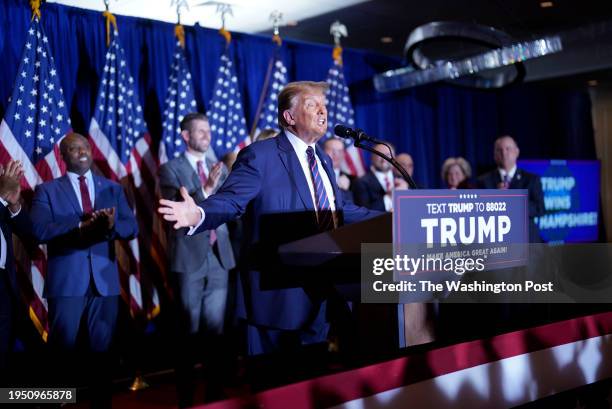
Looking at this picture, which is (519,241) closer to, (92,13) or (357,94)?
(92,13)

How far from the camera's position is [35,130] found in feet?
14.2

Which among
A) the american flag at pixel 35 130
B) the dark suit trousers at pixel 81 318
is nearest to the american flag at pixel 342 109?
the american flag at pixel 35 130

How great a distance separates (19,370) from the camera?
428 cm

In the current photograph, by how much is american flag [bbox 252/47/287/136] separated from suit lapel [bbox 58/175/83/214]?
219cm

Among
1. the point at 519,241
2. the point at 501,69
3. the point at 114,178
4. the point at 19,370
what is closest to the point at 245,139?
the point at 114,178

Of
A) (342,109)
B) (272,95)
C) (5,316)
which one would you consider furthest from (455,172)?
(5,316)

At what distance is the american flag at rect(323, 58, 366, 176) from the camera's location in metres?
6.33

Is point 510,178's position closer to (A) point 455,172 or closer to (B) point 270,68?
(A) point 455,172

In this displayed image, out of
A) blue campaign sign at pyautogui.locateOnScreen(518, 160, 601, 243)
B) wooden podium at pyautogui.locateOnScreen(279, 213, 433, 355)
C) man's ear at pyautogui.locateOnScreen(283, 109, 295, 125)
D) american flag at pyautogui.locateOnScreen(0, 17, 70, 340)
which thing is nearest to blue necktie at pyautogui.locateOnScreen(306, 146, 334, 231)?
man's ear at pyautogui.locateOnScreen(283, 109, 295, 125)

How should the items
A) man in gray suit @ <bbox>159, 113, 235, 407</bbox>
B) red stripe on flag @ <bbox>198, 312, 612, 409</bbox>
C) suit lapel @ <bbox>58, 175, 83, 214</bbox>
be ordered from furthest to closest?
1. man in gray suit @ <bbox>159, 113, 235, 407</bbox>
2. suit lapel @ <bbox>58, 175, 83, 214</bbox>
3. red stripe on flag @ <bbox>198, 312, 612, 409</bbox>

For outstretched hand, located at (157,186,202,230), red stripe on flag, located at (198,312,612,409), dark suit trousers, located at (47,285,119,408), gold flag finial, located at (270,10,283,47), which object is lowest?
dark suit trousers, located at (47,285,119,408)

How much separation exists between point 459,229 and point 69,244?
2.39m

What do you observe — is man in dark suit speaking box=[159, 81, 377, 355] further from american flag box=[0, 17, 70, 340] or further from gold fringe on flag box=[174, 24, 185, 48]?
gold fringe on flag box=[174, 24, 185, 48]

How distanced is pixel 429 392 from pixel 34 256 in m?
3.18
